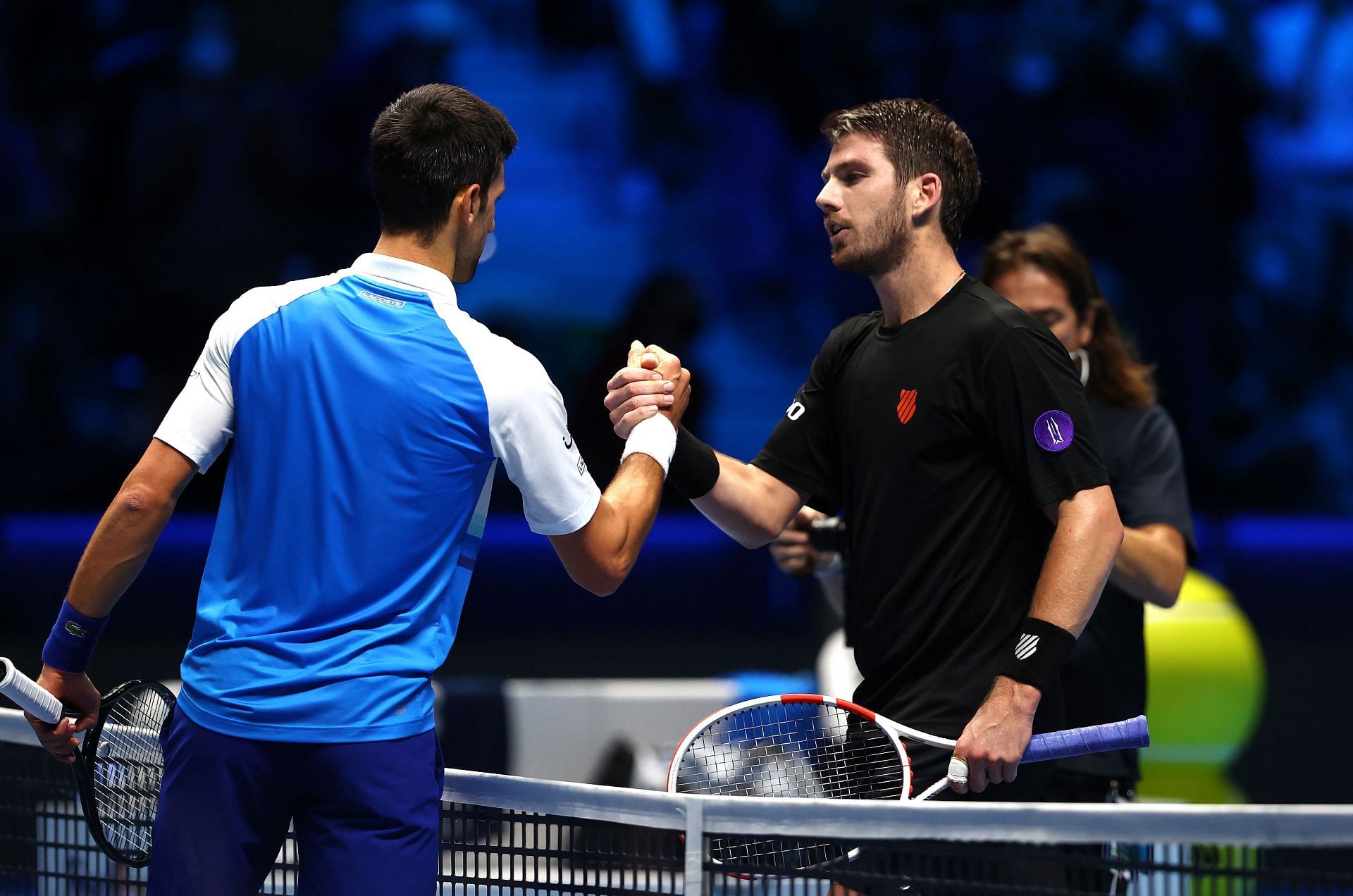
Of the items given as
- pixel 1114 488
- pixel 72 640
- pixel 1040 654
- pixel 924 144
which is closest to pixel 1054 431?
pixel 1040 654

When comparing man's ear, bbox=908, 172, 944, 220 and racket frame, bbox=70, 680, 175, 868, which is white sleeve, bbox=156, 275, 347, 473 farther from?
man's ear, bbox=908, 172, 944, 220

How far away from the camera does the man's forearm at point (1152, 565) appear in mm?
3027

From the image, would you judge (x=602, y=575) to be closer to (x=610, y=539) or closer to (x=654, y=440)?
(x=610, y=539)

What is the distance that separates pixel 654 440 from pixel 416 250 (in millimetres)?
546

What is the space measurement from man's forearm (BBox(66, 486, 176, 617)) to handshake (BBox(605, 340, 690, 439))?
0.81 m

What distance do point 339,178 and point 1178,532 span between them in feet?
29.5

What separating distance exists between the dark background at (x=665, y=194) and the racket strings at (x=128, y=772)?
28.3 ft

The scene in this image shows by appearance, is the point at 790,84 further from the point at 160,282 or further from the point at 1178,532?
the point at 1178,532

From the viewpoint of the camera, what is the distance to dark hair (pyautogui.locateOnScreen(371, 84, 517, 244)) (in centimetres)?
216

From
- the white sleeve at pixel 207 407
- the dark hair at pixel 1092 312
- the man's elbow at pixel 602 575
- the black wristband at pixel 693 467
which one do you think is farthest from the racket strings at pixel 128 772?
the dark hair at pixel 1092 312

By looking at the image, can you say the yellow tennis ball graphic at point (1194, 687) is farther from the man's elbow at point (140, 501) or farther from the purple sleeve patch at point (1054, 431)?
the man's elbow at point (140, 501)

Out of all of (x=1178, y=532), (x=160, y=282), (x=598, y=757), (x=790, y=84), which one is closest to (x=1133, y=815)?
(x=1178, y=532)

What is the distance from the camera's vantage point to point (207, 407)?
207 centimetres

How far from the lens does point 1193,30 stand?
11.4 m
